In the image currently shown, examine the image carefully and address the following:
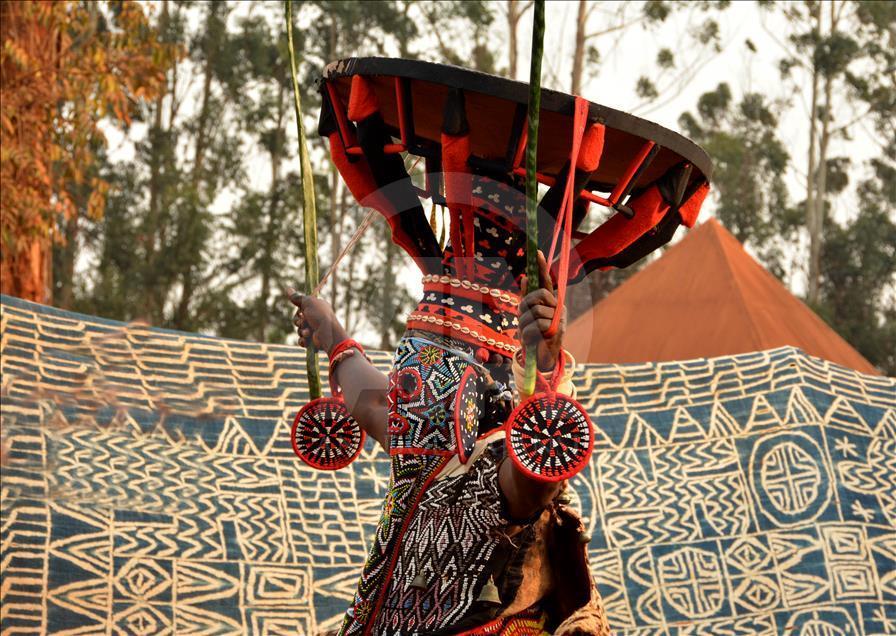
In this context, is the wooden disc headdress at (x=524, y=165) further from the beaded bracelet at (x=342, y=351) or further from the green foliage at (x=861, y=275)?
the green foliage at (x=861, y=275)

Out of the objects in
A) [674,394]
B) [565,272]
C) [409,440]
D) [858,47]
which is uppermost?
[858,47]

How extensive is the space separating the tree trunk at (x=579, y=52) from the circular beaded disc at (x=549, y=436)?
1189cm

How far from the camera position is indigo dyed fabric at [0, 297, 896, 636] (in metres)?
4.04

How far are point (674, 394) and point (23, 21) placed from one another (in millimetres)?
5014

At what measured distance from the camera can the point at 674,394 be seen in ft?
16.9

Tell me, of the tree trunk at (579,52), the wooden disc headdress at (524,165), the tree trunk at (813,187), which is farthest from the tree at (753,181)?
the wooden disc headdress at (524,165)

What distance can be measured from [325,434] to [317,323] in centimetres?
24

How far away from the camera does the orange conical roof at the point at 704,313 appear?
6.66 metres

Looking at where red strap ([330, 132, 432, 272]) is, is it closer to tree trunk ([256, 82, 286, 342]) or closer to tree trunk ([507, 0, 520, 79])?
tree trunk ([507, 0, 520, 79])

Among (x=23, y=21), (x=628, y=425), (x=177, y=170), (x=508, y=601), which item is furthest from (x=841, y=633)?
(x=177, y=170)

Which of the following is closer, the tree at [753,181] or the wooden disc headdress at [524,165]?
the wooden disc headdress at [524,165]

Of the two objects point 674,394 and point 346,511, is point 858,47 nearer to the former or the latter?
point 674,394

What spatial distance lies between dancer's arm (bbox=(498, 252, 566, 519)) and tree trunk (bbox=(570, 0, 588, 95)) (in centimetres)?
1175

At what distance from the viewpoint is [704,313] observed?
6844 mm
